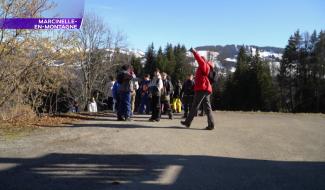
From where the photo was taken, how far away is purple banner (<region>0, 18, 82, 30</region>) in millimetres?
13876

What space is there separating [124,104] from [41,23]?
384cm

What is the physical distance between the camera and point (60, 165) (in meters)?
7.46

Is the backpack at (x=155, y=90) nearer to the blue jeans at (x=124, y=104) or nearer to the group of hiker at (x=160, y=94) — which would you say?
the group of hiker at (x=160, y=94)

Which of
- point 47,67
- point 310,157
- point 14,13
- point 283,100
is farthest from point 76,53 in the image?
point 283,100

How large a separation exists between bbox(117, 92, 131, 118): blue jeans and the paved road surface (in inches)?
72.8

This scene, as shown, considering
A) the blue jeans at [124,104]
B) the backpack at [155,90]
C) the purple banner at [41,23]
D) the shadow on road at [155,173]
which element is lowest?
the shadow on road at [155,173]

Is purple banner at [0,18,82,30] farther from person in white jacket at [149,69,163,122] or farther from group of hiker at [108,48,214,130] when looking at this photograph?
person in white jacket at [149,69,163,122]

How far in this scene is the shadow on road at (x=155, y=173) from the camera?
21.0 feet

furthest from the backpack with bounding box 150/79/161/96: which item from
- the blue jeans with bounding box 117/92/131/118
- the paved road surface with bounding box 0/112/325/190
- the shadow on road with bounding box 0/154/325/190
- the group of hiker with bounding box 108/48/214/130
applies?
the shadow on road with bounding box 0/154/325/190

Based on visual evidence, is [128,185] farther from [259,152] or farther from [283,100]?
[283,100]

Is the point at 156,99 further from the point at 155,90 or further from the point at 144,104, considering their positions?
the point at 144,104

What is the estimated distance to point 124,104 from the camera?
14.1 m

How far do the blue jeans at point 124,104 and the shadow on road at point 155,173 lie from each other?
5793 mm

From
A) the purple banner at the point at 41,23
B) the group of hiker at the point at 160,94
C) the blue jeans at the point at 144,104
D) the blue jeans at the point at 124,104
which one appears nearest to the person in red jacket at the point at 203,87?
the group of hiker at the point at 160,94
